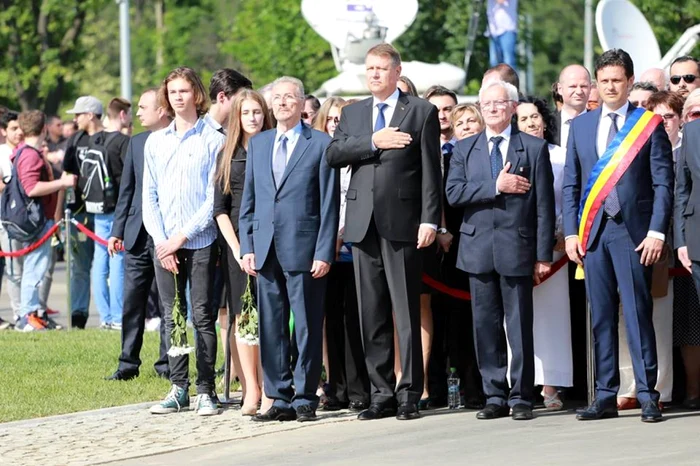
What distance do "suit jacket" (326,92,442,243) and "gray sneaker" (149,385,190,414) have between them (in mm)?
1604

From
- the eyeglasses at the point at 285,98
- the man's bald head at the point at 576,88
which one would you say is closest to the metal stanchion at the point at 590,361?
the man's bald head at the point at 576,88

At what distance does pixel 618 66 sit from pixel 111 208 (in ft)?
23.1

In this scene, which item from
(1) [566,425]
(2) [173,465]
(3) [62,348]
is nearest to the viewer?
(2) [173,465]

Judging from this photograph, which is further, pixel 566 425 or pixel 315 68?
pixel 315 68

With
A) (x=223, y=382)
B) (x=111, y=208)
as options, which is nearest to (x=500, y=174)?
(x=223, y=382)

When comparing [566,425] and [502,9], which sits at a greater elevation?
[502,9]

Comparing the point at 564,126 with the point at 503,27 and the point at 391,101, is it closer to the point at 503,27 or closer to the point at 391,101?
the point at 391,101

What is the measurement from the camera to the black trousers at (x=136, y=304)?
39.9 feet

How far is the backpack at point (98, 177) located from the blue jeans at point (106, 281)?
154mm

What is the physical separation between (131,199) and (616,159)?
13.0 feet

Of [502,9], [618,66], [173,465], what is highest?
[502,9]

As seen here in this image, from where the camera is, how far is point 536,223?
33.3ft

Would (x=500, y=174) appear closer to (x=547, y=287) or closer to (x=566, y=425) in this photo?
(x=547, y=287)

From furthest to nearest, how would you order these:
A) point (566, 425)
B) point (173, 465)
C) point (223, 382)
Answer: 1. point (223, 382)
2. point (566, 425)
3. point (173, 465)
